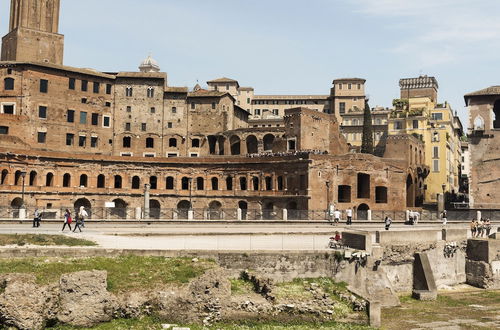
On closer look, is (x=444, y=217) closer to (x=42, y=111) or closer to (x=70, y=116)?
(x=70, y=116)

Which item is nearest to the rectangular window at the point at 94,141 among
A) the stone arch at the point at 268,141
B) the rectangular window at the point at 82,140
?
the rectangular window at the point at 82,140

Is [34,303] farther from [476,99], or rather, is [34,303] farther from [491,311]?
[476,99]

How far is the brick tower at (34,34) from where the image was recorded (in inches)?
2628

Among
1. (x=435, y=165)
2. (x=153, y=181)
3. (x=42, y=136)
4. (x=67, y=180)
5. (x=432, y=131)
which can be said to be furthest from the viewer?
(x=432, y=131)

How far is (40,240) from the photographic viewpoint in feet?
76.8

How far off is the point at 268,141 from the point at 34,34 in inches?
1312

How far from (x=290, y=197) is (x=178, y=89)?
2459 centimetres

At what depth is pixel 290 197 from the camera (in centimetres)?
5744

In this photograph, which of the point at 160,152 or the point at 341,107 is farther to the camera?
the point at 341,107

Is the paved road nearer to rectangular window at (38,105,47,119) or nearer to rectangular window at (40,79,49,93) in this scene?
rectangular window at (38,105,47,119)

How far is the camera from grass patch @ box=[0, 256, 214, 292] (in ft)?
60.7

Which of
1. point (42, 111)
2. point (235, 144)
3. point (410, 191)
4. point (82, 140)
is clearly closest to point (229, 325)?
point (410, 191)

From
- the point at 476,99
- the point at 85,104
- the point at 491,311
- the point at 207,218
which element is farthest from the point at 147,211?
the point at 476,99

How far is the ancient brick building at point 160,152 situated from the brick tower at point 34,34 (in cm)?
25
